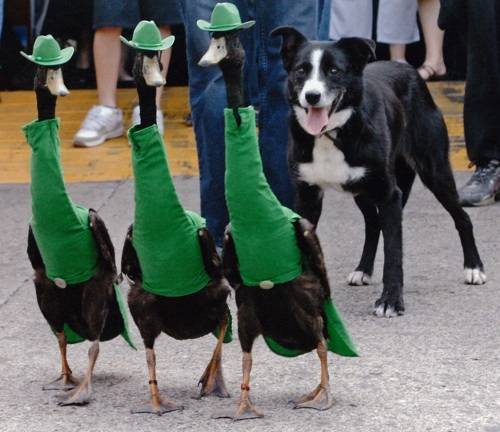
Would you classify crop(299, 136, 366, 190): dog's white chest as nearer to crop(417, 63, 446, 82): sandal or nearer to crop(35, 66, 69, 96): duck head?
crop(35, 66, 69, 96): duck head

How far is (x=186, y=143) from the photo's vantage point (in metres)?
8.70

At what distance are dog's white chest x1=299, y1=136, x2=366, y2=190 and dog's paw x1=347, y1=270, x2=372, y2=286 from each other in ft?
2.05

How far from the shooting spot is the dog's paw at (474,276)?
5.79m

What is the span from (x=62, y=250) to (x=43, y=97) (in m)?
0.49

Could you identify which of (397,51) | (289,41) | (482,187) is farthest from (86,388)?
(397,51)

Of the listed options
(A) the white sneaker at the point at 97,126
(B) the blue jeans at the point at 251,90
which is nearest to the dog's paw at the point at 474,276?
(B) the blue jeans at the point at 251,90

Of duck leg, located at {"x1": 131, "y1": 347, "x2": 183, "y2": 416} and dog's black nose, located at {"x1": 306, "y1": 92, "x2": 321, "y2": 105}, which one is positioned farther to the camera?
dog's black nose, located at {"x1": 306, "y1": 92, "x2": 321, "y2": 105}

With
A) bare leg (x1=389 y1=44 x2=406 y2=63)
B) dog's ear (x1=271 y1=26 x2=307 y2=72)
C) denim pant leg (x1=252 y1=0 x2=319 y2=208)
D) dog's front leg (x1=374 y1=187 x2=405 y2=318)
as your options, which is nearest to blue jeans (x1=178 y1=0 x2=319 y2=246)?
denim pant leg (x1=252 y1=0 x2=319 y2=208)

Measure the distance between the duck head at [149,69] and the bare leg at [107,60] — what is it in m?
4.76

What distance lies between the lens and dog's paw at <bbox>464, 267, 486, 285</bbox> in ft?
19.0

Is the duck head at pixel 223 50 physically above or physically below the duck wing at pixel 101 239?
above

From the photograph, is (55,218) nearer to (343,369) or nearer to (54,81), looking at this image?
(54,81)

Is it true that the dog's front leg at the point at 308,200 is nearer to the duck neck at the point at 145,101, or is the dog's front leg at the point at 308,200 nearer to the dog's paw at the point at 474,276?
the dog's paw at the point at 474,276

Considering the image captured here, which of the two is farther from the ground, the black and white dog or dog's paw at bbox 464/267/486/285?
the black and white dog
